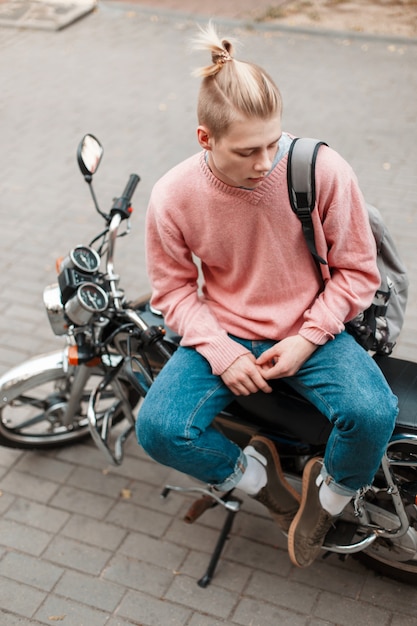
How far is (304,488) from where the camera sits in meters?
2.93

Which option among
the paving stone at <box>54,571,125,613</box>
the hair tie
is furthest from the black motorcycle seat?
the paving stone at <box>54,571,125,613</box>

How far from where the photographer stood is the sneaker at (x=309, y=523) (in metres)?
2.90

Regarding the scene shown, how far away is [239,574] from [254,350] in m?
1.08

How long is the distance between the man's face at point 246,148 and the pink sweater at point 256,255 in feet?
0.34

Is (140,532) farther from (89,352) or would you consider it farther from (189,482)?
(89,352)

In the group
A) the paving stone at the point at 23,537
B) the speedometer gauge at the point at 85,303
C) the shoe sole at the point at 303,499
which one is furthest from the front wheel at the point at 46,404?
the shoe sole at the point at 303,499

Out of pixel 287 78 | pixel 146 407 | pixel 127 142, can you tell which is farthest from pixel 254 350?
pixel 287 78

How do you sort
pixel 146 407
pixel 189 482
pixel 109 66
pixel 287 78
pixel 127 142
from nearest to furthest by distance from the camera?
pixel 146 407
pixel 189 482
pixel 127 142
pixel 287 78
pixel 109 66

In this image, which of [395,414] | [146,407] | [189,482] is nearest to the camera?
[395,414]

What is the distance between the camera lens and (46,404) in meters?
3.91

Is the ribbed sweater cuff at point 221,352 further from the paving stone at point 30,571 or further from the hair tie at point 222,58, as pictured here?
the paving stone at point 30,571

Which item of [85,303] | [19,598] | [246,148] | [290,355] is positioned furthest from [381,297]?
[19,598]

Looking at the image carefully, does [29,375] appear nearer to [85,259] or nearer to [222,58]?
[85,259]

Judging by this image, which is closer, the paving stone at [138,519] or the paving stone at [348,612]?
the paving stone at [348,612]
